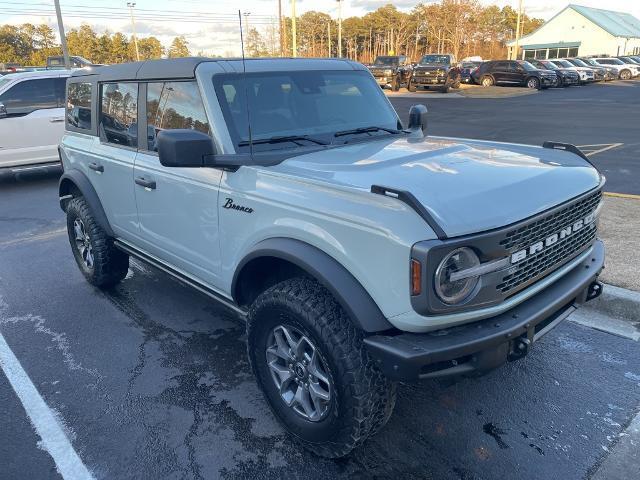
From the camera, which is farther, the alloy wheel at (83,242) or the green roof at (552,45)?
the green roof at (552,45)

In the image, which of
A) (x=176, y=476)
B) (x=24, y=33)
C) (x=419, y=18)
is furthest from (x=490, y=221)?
(x=419, y=18)

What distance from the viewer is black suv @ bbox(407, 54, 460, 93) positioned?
30766mm

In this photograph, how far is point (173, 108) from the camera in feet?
11.8

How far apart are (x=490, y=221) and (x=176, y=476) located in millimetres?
1974

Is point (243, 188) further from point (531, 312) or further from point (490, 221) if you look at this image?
point (531, 312)

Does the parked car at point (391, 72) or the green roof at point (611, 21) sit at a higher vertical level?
the green roof at point (611, 21)

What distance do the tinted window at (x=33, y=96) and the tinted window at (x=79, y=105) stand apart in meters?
5.14

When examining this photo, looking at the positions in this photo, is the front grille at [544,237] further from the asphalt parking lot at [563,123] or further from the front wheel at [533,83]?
the front wheel at [533,83]

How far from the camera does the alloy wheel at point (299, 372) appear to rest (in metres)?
2.67

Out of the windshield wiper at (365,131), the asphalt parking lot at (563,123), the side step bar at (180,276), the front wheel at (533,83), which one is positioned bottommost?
the asphalt parking lot at (563,123)

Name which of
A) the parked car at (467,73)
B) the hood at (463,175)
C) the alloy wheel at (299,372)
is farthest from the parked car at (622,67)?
the alloy wheel at (299,372)

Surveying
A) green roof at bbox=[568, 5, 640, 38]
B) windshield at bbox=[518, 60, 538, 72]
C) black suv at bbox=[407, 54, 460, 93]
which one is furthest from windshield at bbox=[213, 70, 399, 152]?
green roof at bbox=[568, 5, 640, 38]

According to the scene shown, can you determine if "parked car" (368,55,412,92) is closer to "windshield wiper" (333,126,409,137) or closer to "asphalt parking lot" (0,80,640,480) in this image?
"windshield wiper" (333,126,409,137)

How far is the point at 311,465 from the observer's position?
9.02ft
